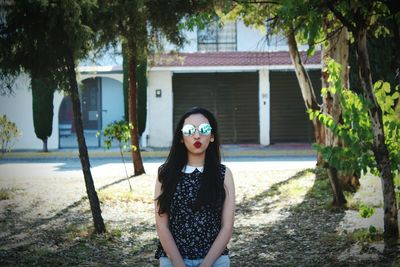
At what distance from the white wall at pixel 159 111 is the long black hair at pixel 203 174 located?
63.7 ft

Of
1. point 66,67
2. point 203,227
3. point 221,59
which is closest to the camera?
point 203,227

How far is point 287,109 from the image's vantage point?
23.3 metres

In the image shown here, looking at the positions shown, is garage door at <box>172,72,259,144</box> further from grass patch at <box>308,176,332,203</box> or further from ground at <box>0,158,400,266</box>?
grass patch at <box>308,176,332,203</box>

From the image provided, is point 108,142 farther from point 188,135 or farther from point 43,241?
point 188,135

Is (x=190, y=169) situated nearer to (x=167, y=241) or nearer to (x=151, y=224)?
(x=167, y=241)

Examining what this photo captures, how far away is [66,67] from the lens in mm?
7957

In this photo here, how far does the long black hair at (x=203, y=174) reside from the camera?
3.15 metres

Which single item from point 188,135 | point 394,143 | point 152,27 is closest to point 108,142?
point 152,27

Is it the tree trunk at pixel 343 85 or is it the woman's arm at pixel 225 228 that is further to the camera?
the tree trunk at pixel 343 85

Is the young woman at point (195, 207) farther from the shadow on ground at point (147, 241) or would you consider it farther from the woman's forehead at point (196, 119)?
the shadow on ground at point (147, 241)

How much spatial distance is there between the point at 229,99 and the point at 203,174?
20325 millimetres

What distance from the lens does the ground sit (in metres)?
6.52

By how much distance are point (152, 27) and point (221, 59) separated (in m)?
11.5

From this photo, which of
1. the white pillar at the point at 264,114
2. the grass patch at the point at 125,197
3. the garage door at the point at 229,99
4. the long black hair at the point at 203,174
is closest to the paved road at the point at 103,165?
the grass patch at the point at 125,197
